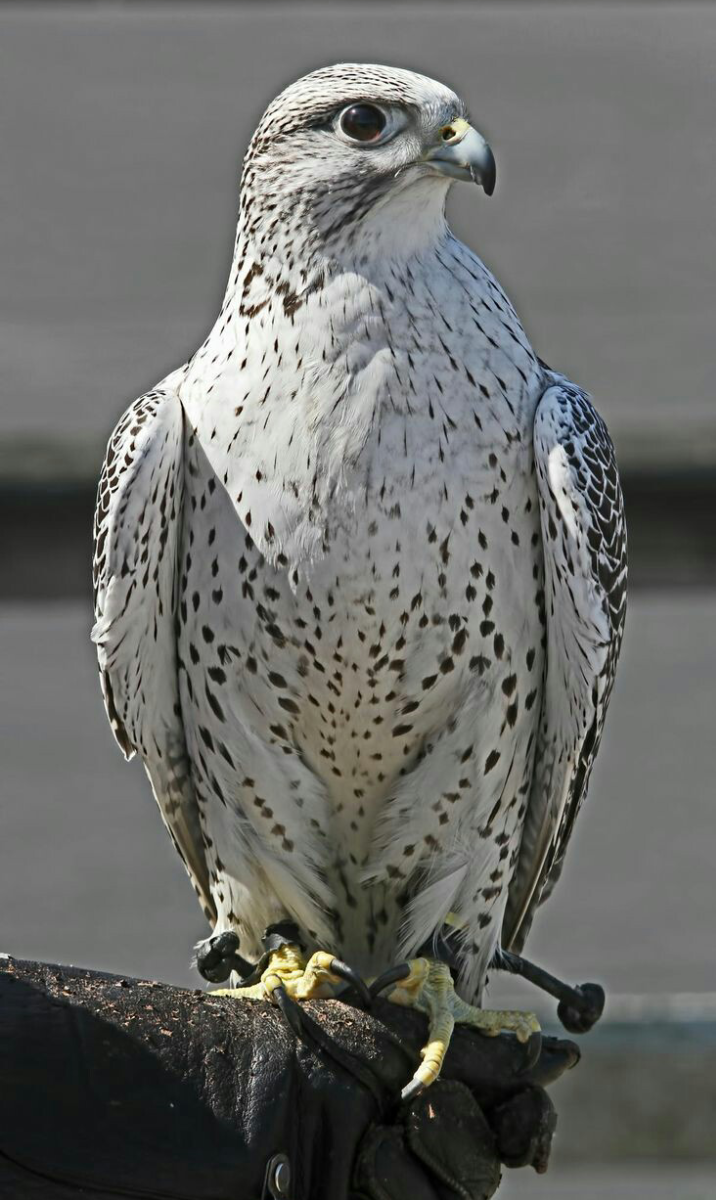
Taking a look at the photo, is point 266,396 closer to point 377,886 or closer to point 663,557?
point 377,886

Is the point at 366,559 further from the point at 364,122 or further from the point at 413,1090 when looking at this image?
the point at 413,1090

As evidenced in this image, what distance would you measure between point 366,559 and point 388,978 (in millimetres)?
734

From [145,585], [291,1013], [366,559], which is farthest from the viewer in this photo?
[145,585]

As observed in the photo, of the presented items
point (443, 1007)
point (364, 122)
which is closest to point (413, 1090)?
point (443, 1007)

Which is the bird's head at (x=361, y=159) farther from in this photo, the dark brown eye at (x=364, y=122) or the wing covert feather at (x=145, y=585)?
the wing covert feather at (x=145, y=585)

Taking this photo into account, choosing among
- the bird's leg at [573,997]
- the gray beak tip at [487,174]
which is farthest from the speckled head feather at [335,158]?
the bird's leg at [573,997]

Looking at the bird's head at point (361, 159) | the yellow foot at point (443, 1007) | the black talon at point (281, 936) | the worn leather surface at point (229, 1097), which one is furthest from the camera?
the black talon at point (281, 936)

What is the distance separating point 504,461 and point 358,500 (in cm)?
27

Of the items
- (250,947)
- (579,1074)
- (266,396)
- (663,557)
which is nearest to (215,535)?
(266,396)

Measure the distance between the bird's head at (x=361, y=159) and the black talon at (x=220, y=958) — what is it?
1.22 m

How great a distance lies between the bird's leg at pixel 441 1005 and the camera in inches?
123

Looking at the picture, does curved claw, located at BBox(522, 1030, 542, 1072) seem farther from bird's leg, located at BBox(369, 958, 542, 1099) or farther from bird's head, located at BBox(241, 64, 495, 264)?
bird's head, located at BBox(241, 64, 495, 264)

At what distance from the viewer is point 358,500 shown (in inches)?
119

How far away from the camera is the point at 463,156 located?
2.98m
